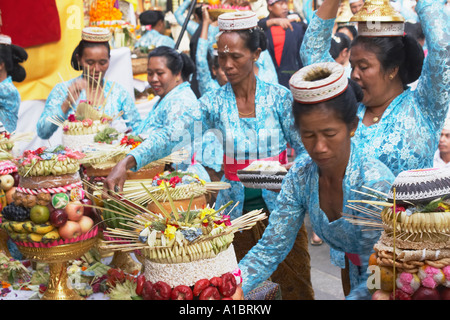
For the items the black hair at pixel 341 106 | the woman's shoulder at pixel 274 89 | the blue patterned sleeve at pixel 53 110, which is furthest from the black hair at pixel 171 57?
the black hair at pixel 341 106

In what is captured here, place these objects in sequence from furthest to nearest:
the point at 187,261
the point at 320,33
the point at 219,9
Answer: the point at 219,9, the point at 320,33, the point at 187,261

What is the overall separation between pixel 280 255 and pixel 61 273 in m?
0.93

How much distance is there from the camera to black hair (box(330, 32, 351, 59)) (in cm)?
466

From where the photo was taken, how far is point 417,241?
1344mm

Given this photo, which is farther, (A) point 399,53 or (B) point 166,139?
(B) point 166,139

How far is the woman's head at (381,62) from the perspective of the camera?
2.34 meters

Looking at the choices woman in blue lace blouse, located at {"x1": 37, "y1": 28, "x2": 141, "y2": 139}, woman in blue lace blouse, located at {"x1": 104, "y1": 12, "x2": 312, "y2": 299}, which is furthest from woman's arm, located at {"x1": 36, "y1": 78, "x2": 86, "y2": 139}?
woman in blue lace blouse, located at {"x1": 104, "y1": 12, "x2": 312, "y2": 299}

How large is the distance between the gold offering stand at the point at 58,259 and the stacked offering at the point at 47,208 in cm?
2

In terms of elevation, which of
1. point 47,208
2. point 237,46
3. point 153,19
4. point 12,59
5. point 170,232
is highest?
point 237,46

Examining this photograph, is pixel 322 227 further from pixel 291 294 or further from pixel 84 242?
pixel 291 294

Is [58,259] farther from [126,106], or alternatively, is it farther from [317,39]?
[126,106]

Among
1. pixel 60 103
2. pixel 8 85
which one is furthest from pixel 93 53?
pixel 8 85

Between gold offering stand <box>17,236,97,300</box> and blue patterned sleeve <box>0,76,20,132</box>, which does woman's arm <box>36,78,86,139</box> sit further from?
gold offering stand <box>17,236,97,300</box>

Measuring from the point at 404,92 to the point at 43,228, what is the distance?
4.87 feet
